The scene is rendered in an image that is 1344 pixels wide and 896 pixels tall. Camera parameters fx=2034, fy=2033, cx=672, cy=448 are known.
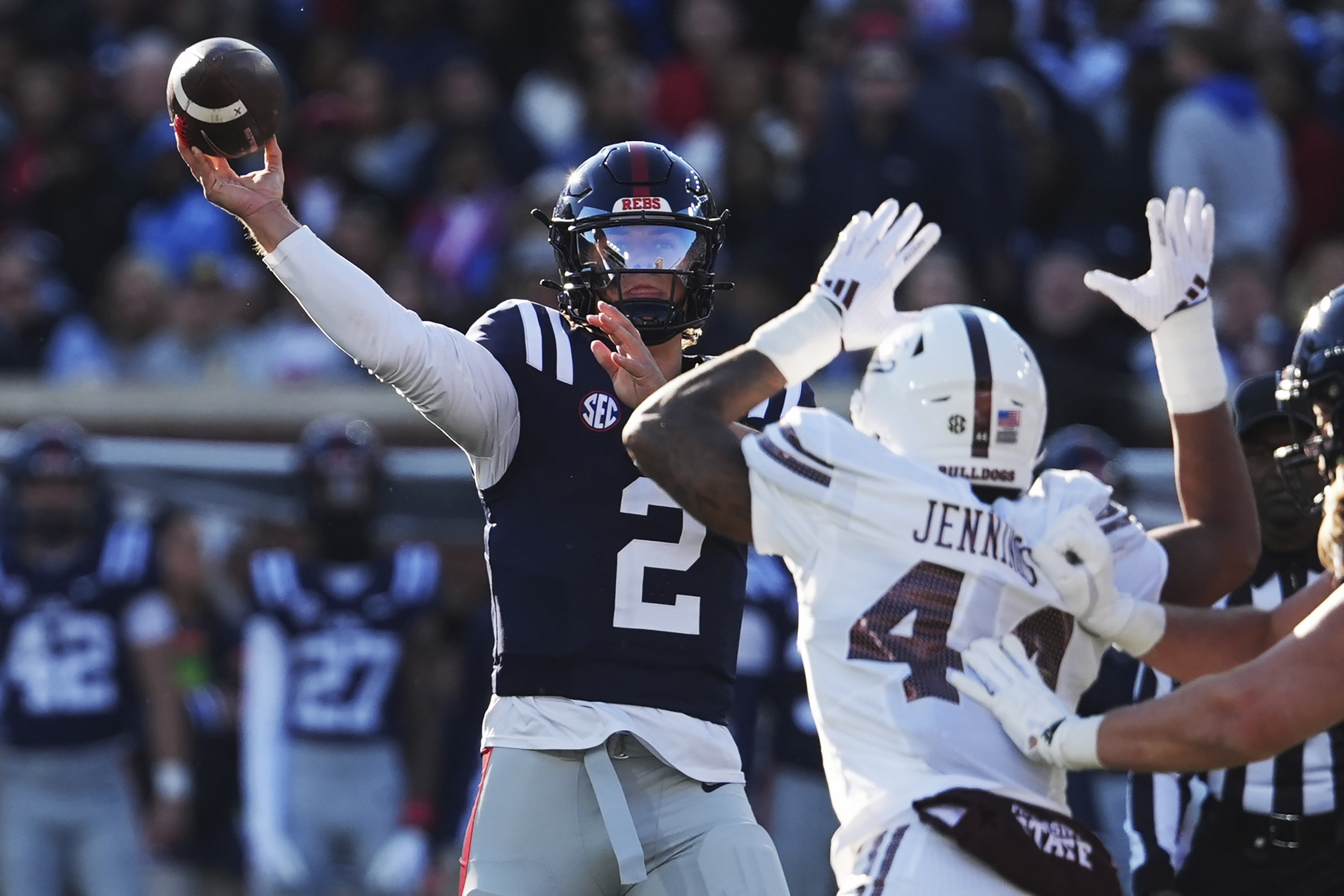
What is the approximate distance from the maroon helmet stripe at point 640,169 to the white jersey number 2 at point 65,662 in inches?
174

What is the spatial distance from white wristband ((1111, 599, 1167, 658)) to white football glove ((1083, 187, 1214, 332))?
2.00ft

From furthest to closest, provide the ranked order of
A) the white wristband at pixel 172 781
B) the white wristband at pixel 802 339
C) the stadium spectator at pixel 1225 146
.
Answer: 1. the stadium spectator at pixel 1225 146
2. the white wristband at pixel 172 781
3. the white wristband at pixel 802 339

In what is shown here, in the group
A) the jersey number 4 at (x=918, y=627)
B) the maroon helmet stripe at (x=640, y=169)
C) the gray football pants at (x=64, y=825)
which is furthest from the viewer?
the gray football pants at (x=64, y=825)

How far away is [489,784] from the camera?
3.94m

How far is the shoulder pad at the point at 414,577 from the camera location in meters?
8.08

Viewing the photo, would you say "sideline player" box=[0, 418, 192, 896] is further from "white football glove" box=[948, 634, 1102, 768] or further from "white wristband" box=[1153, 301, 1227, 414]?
"white football glove" box=[948, 634, 1102, 768]

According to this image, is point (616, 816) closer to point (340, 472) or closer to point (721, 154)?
point (340, 472)

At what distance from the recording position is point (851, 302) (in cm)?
363

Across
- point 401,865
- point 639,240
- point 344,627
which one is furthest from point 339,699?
point 639,240

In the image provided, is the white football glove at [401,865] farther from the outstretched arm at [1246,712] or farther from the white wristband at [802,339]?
the outstretched arm at [1246,712]

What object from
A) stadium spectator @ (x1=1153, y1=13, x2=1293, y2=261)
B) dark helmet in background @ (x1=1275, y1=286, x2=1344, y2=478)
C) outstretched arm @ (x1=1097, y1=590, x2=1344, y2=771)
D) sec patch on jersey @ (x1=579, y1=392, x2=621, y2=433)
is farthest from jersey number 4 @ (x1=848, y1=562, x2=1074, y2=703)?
stadium spectator @ (x1=1153, y1=13, x2=1293, y2=261)

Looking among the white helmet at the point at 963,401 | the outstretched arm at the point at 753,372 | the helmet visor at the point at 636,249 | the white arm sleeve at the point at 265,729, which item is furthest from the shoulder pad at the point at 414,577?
the white helmet at the point at 963,401

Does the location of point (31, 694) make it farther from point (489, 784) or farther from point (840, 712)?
point (840, 712)

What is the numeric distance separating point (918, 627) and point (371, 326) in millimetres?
1217
